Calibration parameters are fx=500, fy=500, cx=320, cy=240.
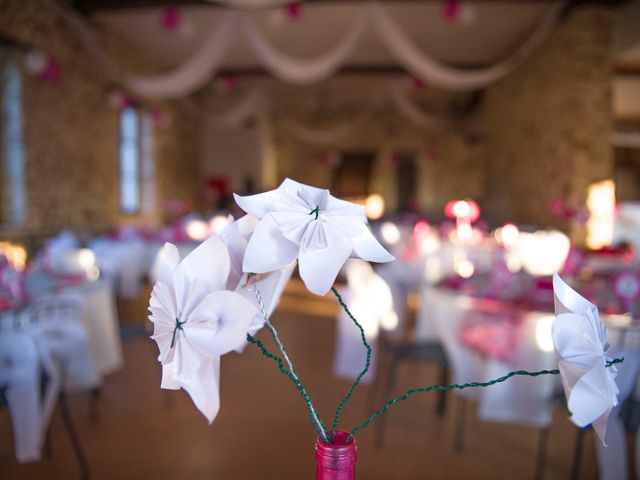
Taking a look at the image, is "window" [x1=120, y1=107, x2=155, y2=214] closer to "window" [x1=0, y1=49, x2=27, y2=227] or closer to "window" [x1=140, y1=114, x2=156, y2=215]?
"window" [x1=140, y1=114, x2=156, y2=215]

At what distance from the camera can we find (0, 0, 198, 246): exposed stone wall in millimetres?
5332

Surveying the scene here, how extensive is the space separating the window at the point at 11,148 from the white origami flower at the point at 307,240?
5604 millimetres

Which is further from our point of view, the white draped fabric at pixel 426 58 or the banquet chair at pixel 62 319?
the white draped fabric at pixel 426 58

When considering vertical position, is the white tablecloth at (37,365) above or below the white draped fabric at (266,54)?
below

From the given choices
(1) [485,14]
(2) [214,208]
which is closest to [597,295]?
(1) [485,14]

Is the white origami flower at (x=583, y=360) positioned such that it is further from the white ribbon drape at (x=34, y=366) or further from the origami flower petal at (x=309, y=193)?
the white ribbon drape at (x=34, y=366)

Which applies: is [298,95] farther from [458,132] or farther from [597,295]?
[597,295]

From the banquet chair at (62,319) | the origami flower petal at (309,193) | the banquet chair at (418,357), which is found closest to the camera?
the origami flower petal at (309,193)

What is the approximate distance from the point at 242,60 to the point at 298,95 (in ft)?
10.5

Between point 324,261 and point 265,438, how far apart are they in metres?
2.26

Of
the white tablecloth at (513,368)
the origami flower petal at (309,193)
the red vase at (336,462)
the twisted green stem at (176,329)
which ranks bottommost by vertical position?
the white tablecloth at (513,368)

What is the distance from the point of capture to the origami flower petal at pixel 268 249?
0.62 m

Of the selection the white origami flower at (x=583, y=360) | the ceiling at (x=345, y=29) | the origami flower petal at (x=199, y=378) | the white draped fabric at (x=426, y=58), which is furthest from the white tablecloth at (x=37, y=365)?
the ceiling at (x=345, y=29)

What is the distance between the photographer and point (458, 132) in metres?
12.5
